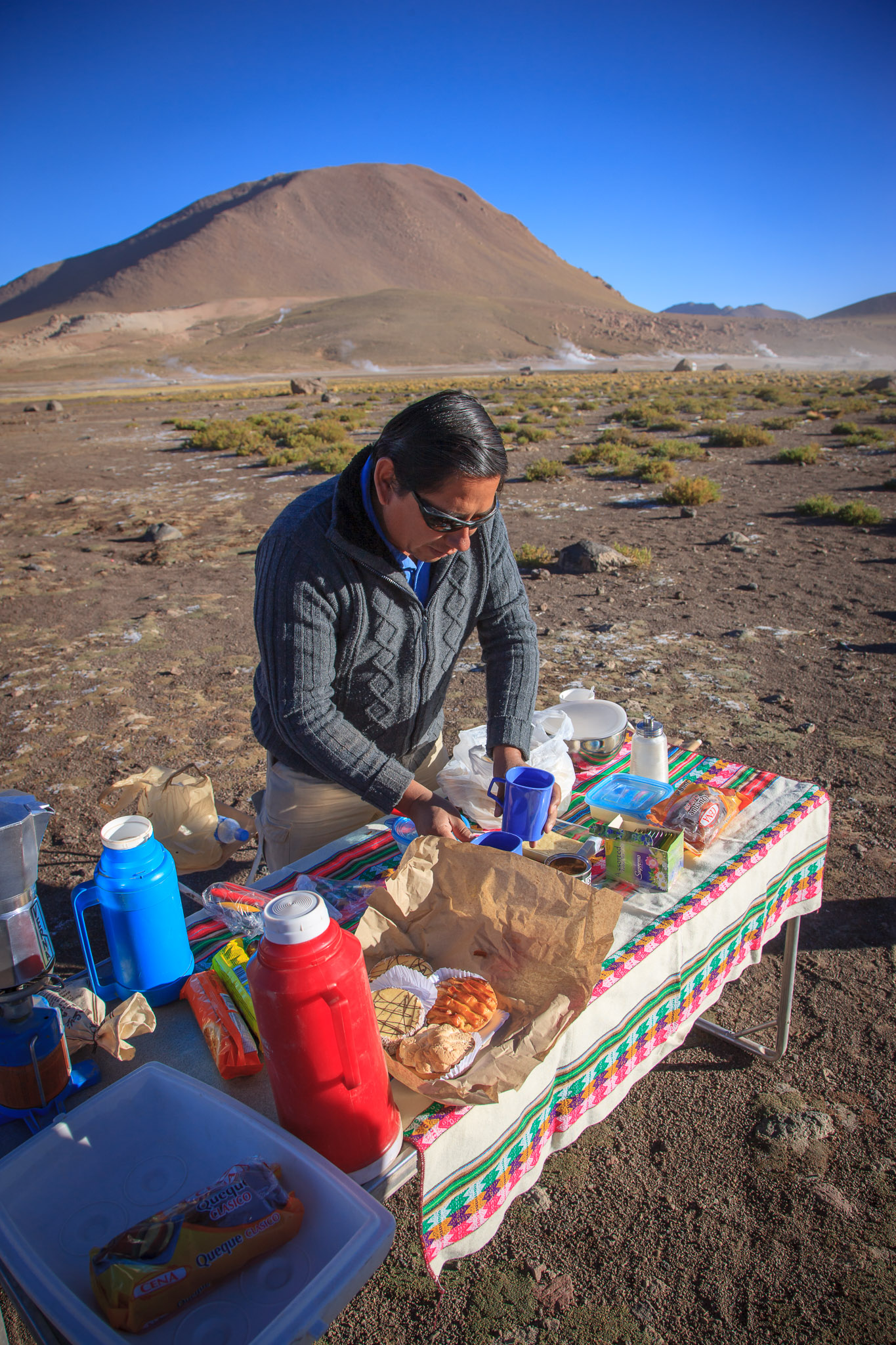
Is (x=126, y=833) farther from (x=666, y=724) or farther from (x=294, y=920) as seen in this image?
(x=666, y=724)

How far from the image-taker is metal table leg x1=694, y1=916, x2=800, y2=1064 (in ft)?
8.22

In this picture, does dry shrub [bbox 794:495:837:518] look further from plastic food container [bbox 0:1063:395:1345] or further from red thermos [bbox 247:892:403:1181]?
plastic food container [bbox 0:1063:395:1345]

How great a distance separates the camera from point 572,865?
187cm

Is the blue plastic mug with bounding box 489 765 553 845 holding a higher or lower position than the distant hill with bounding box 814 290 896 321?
lower

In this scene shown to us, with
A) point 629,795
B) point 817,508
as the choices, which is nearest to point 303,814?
point 629,795

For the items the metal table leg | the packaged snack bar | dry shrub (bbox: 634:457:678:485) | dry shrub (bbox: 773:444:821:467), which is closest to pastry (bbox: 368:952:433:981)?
the packaged snack bar

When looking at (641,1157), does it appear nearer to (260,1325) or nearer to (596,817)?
(596,817)

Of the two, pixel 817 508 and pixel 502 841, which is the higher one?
pixel 502 841

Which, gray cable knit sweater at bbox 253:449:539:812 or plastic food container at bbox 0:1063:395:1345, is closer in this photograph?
plastic food container at bbox 0:1063:395:1345

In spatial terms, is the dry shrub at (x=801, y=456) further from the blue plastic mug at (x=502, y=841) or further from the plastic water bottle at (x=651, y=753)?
the blue plastic mug at (x=502, y=841)

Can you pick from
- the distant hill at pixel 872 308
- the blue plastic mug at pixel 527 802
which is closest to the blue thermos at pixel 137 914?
the blue plastic mug at pixel 527 802

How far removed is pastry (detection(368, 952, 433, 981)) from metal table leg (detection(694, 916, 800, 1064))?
1.43 meters

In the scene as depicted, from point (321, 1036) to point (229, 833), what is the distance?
82.6 inches

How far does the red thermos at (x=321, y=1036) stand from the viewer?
1.01m
